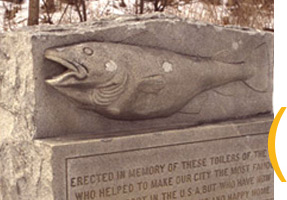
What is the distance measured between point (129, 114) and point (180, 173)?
41 centimetres

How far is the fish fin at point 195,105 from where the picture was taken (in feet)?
9.24

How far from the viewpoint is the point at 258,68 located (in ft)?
10.2

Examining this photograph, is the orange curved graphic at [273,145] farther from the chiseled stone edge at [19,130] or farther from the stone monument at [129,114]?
the chiseled stone edge at [19,130]

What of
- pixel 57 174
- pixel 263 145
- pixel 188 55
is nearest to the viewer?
pixel 57 174

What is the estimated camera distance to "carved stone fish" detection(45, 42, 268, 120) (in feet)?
7.80

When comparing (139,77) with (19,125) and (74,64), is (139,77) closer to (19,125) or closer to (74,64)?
(74,64)

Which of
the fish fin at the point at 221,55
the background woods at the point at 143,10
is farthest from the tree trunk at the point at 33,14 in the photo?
the fish fin at the point at 221,55

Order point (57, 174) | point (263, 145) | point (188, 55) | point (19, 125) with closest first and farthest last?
point (57, 174)
point (19, 125)
point (188, 55)
point (263, 145)

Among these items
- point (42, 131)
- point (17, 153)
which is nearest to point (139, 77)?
point (42, 131)

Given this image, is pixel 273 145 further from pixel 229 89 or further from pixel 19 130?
pixel 19 130

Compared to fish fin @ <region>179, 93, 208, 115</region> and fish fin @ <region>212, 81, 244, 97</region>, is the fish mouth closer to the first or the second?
Result: fish fin @ <region>179, 93, 208, 115</region>

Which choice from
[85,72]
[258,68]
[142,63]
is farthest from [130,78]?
[258,68]

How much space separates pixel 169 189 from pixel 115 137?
0.43m

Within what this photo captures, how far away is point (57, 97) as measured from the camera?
241cm
